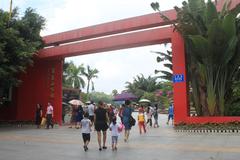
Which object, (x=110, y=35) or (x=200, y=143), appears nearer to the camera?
(x=200, y=143)

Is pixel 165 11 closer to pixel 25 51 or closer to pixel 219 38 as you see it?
pixel 219 38

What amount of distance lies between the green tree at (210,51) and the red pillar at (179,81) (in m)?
0.48

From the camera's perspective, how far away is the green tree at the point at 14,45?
18.4 metres

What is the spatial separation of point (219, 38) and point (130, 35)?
519 cm

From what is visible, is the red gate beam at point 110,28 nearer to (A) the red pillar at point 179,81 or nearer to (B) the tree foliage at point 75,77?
(A) the red pillar at point 179,81

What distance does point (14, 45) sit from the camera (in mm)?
19016

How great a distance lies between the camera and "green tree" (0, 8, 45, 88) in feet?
60.3

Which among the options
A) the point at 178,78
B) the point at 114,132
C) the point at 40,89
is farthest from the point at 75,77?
the point at 114,132

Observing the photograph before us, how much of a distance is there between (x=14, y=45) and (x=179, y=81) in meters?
8.91

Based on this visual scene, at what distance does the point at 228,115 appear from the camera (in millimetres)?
16594

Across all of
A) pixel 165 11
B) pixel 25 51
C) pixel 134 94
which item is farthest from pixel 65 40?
pixel 134 94

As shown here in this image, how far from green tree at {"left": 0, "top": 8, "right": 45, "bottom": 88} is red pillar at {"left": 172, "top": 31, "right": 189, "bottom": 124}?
786cm

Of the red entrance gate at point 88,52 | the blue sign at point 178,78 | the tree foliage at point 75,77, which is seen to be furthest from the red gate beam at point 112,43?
the tree foliage at point 75,77

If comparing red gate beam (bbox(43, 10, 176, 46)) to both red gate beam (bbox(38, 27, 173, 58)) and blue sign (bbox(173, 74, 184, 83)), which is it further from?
blue sign (bbox(173, 74, 184, 83))
